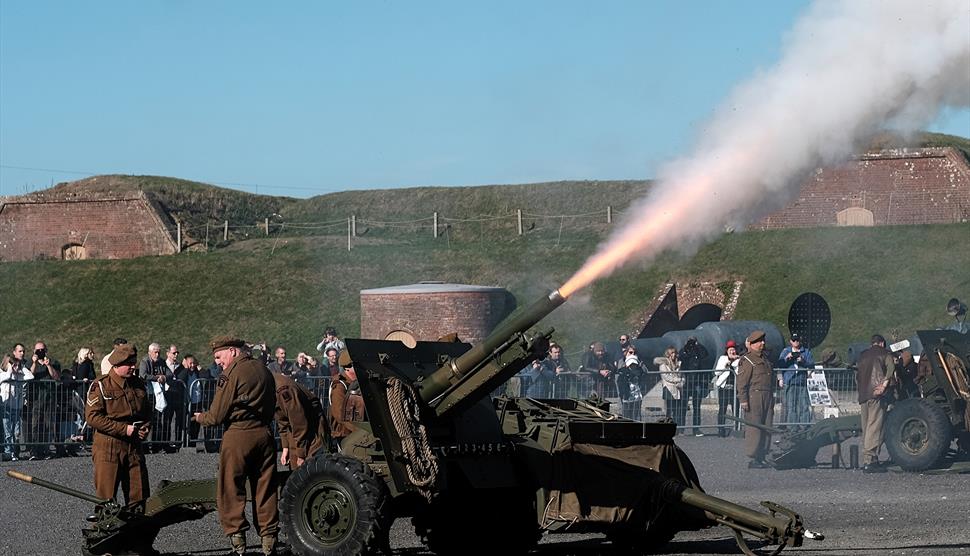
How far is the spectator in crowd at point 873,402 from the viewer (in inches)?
724

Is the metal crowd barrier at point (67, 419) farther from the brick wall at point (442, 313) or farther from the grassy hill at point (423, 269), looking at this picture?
the grassy hill at point (423, 269)

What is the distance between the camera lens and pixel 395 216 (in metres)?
53.6

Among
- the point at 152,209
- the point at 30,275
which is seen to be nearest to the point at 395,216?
the point at 152,209

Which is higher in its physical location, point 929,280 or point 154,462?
point 929,280

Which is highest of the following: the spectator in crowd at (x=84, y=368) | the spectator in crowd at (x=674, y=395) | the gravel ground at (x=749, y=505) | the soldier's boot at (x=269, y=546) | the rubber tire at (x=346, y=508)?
the spectator in crowd at (x=84, y=368)

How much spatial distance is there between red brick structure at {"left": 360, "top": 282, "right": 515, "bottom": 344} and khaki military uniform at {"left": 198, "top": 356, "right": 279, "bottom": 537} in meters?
26.3

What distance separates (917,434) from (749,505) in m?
4.50

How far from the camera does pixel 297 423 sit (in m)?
12.8

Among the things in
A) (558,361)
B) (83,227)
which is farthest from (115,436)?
(83,227)

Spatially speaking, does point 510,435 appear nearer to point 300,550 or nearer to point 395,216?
point 300,550

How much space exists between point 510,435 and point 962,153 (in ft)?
121

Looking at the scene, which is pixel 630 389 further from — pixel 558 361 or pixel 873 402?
pixel 873 402

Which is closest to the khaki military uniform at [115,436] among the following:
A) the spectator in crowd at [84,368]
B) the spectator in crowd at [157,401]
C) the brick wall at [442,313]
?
the spectator in crowd at [157,401]

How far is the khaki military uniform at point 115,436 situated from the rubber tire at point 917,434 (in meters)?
10.2
